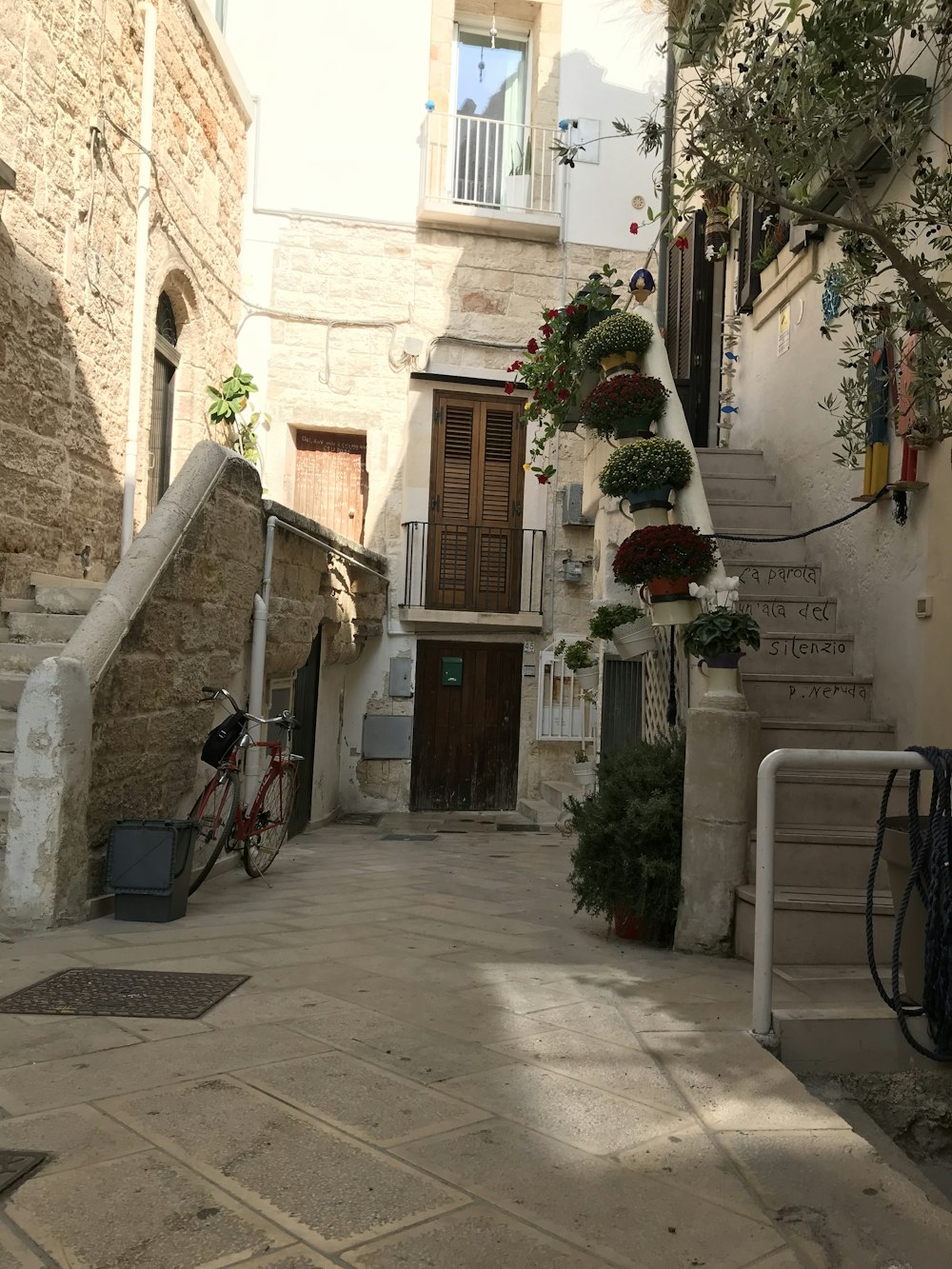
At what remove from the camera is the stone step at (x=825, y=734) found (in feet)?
18.0

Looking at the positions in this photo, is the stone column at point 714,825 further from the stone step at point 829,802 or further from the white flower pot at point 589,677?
the white flower pot at point 589,677

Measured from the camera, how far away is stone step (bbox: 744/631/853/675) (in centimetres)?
618

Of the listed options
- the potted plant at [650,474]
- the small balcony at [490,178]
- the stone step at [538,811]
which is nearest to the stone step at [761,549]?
the potted plant at [650,474]

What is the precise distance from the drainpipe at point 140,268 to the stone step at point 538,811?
5445 millimetres

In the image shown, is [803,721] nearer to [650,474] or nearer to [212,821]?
[650,474]

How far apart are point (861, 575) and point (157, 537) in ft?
12.7

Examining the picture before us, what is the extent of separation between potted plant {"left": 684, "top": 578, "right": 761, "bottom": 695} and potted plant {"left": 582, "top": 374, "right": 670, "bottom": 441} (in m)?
1.65

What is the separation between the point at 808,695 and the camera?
19.2 ft

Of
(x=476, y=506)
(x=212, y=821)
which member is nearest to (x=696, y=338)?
(x=476, y=506)

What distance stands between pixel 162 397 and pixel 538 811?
6.01 metres

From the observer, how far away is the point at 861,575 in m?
6.21

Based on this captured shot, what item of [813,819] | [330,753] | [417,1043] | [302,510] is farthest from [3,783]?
[302,510]

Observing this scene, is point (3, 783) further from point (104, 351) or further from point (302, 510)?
point (302, 510)

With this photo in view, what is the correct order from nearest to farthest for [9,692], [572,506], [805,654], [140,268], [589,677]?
[9,692] < [805,654] < [140,268] < [589,677] < [572,506]
